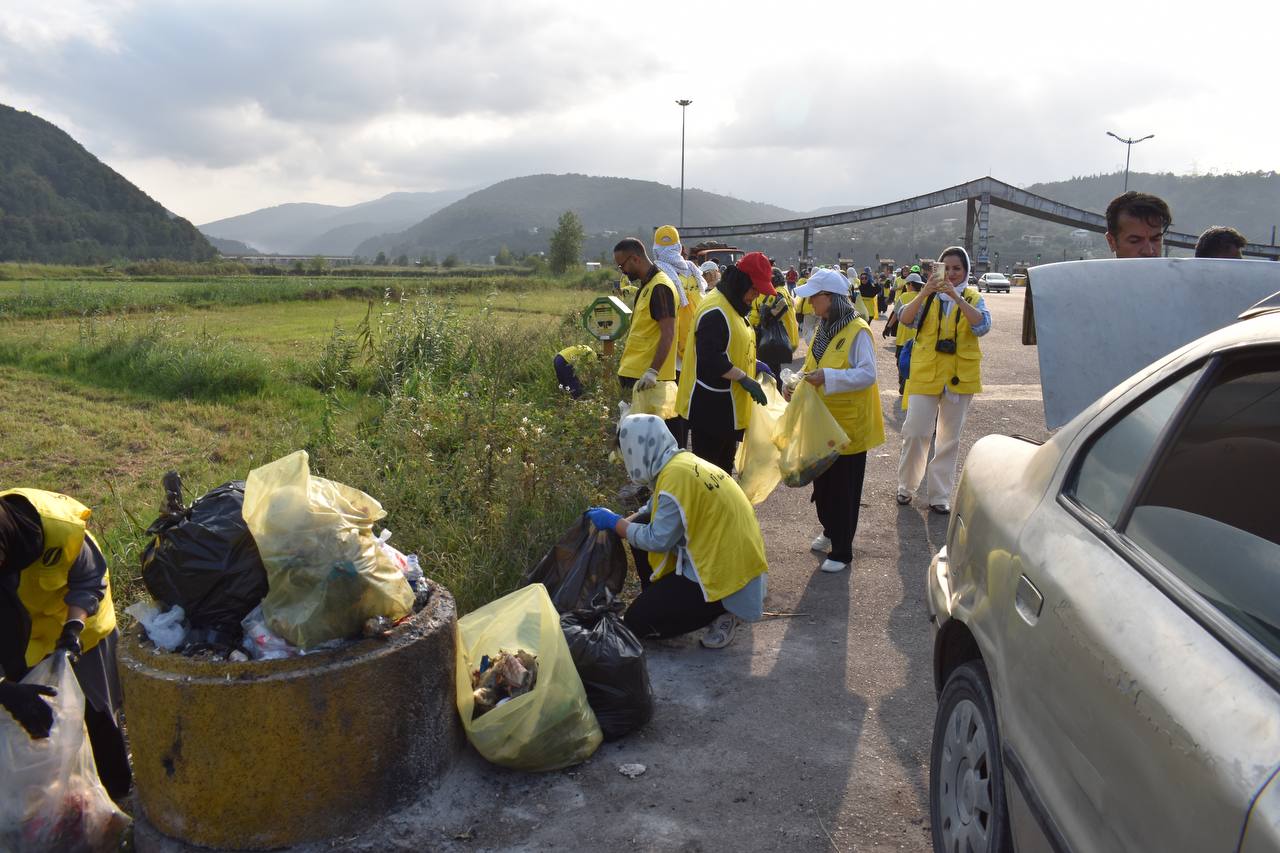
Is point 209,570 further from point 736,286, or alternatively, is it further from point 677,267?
point 677,267

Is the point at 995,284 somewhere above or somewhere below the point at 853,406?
above

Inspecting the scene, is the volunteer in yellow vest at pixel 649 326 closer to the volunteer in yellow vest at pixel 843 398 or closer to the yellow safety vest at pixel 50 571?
the volunteer in yellow vest at pixel 843 398

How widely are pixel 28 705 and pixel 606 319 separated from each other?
6.61 metres

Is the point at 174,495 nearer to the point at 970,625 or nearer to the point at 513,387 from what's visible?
the point at 970,625

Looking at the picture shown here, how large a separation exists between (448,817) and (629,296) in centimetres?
975

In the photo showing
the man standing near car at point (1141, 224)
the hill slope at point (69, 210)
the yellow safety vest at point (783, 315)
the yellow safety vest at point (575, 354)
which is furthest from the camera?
→ the hill slope at point (69, 210)

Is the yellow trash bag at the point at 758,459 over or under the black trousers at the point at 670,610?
over

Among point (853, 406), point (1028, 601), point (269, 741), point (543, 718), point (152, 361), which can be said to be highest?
point (853, 406)

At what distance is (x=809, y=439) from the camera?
5371 millimetres

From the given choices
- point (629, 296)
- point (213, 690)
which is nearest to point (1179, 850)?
point (213, 690)

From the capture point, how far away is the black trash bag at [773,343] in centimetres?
1034

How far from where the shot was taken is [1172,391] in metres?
2.14

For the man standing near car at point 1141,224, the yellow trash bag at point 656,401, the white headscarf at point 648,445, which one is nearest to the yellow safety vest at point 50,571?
the white headscarf at point 648,445

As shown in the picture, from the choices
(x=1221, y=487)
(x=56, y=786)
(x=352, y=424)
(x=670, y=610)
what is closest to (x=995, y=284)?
(x=352, y=424)
